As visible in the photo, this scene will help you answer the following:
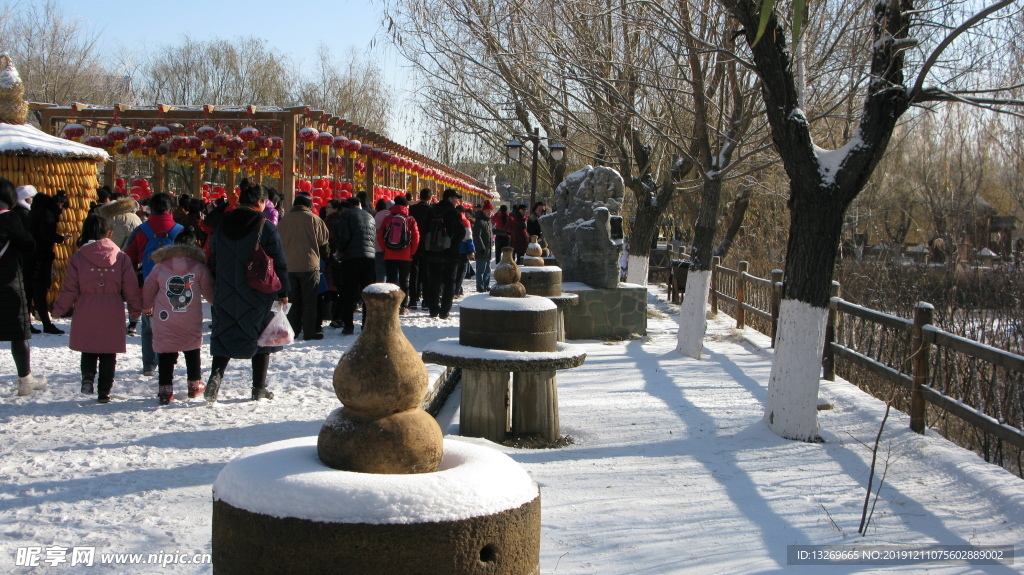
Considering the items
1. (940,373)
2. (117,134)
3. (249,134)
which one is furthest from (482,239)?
(940,373)

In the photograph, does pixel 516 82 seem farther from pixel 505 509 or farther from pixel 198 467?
pixel 505 509

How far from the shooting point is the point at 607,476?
5.24 m

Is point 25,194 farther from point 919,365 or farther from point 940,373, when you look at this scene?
point 940,373

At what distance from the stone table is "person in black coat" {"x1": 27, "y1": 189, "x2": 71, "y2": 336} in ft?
18.5

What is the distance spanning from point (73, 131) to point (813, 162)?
429 inches

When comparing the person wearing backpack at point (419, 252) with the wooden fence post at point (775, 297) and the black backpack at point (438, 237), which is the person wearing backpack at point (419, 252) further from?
the wooden fence post at point (775, 297)

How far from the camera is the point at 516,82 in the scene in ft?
43.3

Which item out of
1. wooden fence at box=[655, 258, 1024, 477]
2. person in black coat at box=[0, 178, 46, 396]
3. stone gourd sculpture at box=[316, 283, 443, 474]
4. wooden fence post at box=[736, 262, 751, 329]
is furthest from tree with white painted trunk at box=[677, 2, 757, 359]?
stone gourd sculpture at box=[316, 283, 443, 474]

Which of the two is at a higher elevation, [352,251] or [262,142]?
[262,142]

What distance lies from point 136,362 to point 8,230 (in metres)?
1.99

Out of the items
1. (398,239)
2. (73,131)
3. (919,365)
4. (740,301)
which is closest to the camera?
(919,365)

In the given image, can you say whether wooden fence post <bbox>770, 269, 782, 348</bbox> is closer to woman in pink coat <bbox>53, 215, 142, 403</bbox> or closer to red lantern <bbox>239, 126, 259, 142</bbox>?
red lantern <bbox>239, 126, 259, 142</bbox>

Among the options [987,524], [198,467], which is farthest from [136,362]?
[987,524]

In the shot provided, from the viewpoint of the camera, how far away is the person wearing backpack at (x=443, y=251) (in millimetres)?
11734
